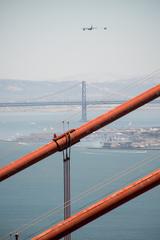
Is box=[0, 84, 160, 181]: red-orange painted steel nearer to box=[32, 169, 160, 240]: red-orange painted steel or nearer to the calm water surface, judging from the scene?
box=[32, 169, 160, 240]: red-orange painted steel

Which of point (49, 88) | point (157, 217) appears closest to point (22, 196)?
point (157, 217)

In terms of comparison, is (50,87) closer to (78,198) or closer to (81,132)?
(78,198)

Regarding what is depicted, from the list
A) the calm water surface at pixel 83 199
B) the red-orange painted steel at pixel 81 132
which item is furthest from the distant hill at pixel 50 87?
the red-orange painted steel at pixel 81 132

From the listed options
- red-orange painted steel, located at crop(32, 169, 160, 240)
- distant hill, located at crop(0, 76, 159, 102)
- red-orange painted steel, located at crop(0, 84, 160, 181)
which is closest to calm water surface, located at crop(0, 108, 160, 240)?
red-orange painted steel, located at crop(0, 84, 160, 181)

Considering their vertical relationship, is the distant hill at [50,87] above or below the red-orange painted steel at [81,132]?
above

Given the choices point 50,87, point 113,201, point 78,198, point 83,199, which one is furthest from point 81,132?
point 50,87

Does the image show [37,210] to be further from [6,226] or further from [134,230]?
[134,230]

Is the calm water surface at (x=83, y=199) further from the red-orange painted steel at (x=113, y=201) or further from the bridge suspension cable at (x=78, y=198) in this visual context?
the red-orange painted steel at (x=113, y=201)

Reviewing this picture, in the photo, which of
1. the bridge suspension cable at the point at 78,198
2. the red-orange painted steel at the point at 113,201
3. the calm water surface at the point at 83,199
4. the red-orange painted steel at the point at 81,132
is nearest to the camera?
the red-orange painted steel at the point at 113,201
